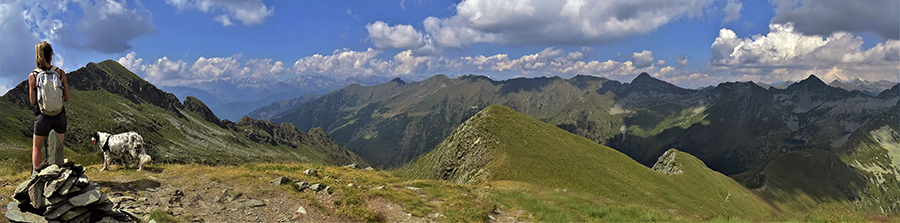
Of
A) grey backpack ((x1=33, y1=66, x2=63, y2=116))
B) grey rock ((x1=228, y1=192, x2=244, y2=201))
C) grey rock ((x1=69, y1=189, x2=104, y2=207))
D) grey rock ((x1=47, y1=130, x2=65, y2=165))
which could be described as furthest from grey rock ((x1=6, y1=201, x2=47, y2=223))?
grey rock ((x1=228, y1=192, x2=244, y2=201))

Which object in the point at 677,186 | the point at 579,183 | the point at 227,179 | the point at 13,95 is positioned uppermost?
the point at 13,95

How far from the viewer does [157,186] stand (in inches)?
666

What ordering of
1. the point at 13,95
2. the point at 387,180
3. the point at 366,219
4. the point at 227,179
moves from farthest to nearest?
the point at 13,95 → the point at 387,180 → the point at 227,179 → the point at 366,219

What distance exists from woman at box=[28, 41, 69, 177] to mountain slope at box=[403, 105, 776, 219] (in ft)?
110

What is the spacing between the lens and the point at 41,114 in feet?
38.3

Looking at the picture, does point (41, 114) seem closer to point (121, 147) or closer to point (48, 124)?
point (48, 124)

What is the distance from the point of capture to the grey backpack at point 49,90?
11266 millimetres

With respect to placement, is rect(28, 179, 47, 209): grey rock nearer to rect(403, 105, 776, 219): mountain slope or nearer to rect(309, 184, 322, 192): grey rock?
rect(309, 184, 322, 192): grey rock

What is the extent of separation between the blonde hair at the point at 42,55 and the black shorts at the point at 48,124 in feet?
5.50

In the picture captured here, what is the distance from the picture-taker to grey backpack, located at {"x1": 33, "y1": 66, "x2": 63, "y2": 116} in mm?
11266

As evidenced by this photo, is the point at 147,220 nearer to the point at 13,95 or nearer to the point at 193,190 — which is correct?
the point at 193,190

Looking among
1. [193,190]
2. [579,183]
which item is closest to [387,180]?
[193,190]

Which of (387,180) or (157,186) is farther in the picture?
(387,180)

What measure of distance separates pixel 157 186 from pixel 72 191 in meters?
7.06
